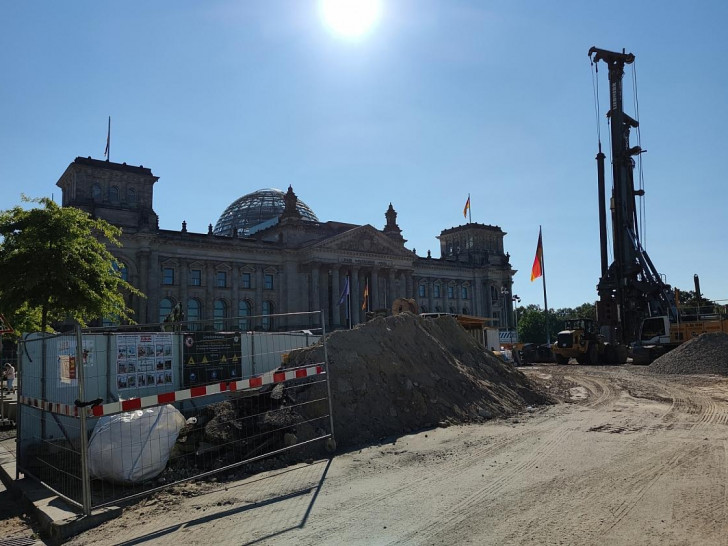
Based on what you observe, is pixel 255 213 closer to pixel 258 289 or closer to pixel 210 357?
pixel 258 289

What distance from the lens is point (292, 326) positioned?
59344 millimetres

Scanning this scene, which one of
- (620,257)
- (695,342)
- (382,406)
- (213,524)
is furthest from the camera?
(620,257)

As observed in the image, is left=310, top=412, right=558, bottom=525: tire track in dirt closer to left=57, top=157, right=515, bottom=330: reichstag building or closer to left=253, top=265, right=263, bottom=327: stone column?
left=57, top=157, right=515, bottom=330: reichstag building

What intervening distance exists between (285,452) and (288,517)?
9.23 ft

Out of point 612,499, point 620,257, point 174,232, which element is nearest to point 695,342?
point 620,257

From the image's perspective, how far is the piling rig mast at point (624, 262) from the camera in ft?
114

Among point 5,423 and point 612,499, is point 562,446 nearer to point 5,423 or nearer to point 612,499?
Answer: point 612,499

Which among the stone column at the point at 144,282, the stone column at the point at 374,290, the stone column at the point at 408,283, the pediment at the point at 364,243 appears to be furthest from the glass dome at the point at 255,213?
the stone column at the point at 144,282

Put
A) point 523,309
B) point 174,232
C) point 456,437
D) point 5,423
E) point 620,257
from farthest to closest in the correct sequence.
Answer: point 523,309, point 174,232, point 620,257, point 5,423, point 456,437

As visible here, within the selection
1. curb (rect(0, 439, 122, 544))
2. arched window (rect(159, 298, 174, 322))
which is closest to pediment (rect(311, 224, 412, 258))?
arched window (rect(159, 298, 174, 322))

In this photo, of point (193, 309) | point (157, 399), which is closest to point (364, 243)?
point (193, 309)

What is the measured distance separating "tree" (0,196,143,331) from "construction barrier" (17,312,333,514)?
16.3 feet

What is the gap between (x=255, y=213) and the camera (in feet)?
249

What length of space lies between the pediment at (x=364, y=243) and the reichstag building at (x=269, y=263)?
0.12m
